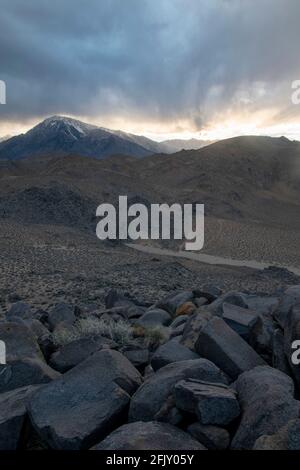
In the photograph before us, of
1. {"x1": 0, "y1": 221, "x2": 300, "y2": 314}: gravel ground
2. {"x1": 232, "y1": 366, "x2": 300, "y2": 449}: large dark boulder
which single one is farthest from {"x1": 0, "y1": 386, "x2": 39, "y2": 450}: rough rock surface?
{"x1": 0, "y1": 221, "x2": 300, "y2": 314}: gravel ground

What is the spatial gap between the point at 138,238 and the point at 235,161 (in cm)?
4226

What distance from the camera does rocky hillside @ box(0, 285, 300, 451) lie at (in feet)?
13.7

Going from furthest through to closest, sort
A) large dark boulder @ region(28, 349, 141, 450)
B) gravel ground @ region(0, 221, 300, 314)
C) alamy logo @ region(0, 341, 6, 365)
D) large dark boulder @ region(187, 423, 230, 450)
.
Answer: gravel ground @ region(0, 221, 300, 314), alamy logo @ region(0, 341, 6, 365), large dark boulder @ region(28, 349, 141, 450), large dark boulder @ region(187, 423, 230, 450)

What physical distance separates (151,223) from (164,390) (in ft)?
136

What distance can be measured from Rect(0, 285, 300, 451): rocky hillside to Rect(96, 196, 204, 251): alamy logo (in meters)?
30.7

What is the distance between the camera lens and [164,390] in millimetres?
4824

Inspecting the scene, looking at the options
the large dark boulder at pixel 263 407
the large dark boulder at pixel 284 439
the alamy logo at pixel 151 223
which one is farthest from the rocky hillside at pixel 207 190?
the large dark boulder at pixel 284 439

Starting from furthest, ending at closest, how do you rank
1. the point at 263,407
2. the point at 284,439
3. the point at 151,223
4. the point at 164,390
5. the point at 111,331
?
the point at 151,223 < the point at 111,331 < the point at 164,390 < the point at 263,407 < the point at 284,439

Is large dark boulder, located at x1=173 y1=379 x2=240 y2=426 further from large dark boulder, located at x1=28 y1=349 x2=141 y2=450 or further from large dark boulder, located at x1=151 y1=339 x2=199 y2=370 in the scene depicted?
large dark boulder, located at x1=151 y1=339 x2=199 y2=370

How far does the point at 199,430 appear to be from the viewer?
4246 mm

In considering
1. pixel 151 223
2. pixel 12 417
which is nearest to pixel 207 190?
pixel 151 223

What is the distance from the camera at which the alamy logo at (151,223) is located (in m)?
41.1

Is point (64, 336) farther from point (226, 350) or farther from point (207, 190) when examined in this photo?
point (207, 190)

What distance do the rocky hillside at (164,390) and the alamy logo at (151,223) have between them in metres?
30.7
